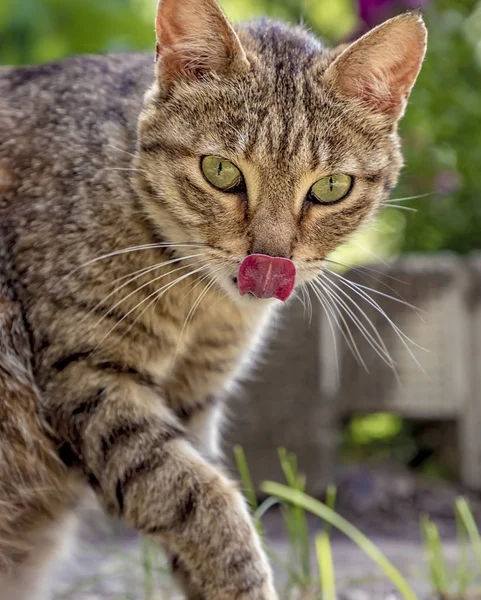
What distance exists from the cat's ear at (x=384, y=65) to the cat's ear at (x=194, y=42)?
8.2 inches

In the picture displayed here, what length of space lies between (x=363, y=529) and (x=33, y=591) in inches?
47.1

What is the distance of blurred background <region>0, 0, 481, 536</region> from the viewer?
10.4 feet

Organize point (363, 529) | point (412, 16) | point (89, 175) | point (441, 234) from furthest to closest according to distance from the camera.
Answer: point (441, 234), point (363, 529), point (89, 175), point (412, 16)

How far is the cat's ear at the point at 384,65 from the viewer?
1798 mm

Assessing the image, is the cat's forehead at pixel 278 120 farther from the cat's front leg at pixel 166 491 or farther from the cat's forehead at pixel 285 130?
the cat's front leg at pixel 166 491

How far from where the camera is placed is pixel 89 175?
196 centimetres

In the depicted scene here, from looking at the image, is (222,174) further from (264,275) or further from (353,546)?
(353,546)

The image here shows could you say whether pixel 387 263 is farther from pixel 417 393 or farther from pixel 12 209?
pixel 12 209

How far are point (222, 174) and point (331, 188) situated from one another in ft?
0.73

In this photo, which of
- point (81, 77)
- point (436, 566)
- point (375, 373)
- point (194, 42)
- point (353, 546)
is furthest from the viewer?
point (375, 373)

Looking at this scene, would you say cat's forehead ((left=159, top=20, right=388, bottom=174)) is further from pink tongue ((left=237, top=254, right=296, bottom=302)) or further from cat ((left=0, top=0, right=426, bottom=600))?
pink tongue ((left=237, top=254, right=296, bottom=302))

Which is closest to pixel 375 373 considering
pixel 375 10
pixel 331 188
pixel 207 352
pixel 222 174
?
pixel 207 352

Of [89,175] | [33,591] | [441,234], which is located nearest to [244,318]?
[89,175]

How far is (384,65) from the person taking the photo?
1.84 m
